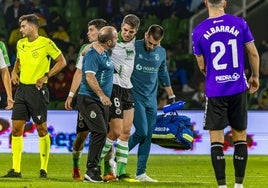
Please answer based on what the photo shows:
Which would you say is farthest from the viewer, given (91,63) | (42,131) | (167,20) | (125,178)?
(167,20)

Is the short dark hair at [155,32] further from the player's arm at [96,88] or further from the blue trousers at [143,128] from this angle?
the player's arm at [96,88]

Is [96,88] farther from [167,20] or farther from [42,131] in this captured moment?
[167,20]

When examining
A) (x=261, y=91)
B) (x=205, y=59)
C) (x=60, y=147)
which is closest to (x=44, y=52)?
(x=205, y=59)

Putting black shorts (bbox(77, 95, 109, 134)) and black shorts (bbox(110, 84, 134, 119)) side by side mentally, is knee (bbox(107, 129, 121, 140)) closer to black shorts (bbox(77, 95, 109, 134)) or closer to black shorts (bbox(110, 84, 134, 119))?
black shorts (bbox(110, 84, 134, 119))

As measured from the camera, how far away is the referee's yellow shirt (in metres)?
13.9

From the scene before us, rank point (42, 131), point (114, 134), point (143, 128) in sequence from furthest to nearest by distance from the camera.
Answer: point (42, 131) → point (143, 128) → point (114, 134)

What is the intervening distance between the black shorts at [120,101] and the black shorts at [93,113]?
0.51 meters

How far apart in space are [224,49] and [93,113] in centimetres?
228

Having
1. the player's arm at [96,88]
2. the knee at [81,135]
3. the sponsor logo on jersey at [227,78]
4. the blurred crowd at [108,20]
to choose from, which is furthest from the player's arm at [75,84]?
the blurred crowd at [108,20]

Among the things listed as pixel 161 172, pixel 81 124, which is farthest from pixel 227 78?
pixel 161 172

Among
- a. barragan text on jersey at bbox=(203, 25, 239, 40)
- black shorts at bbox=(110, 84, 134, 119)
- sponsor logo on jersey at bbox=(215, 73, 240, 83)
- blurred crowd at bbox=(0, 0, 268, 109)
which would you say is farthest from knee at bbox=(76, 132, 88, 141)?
blurred crowd at bbox=(0, 0, 268, 109)

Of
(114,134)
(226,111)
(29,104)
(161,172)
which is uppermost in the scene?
(226,111)

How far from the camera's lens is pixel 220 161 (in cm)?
1076

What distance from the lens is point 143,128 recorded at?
1355cm
